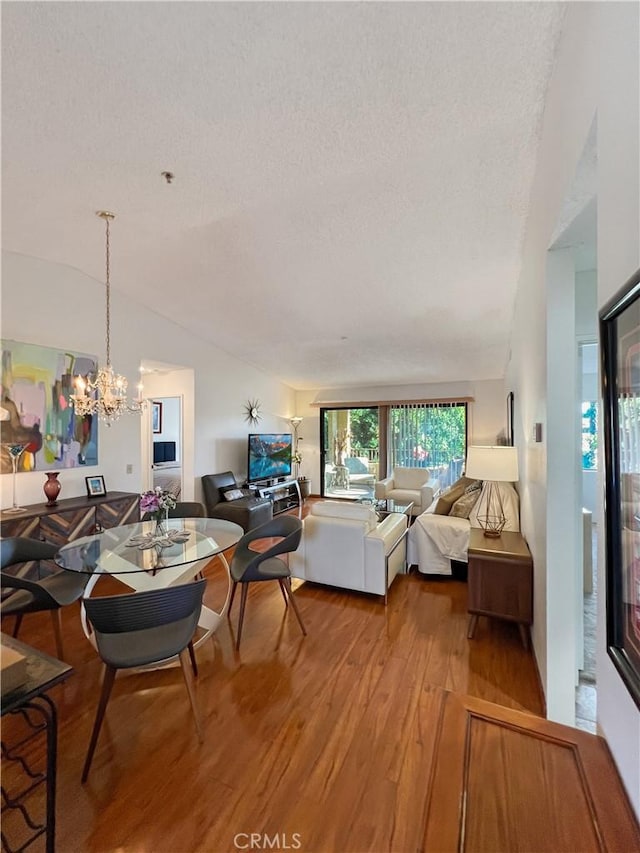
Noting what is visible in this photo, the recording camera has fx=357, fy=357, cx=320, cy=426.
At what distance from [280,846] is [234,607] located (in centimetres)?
185

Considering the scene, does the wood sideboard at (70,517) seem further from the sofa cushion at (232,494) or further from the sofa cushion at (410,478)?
the sofa cushion at (410,478)

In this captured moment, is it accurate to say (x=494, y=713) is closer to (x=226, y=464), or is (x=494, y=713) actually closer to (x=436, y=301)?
(x=436, y=301)

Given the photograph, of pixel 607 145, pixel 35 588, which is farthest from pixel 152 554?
pixel 607 145

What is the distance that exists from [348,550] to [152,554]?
1610 millimetres

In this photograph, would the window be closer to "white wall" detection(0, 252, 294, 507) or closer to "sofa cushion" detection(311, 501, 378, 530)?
"white wall" detection(0, 252, 294, 507)

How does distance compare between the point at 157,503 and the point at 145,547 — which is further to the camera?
the point at 157,503

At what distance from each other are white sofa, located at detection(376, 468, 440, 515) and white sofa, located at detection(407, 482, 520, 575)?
1979 mm

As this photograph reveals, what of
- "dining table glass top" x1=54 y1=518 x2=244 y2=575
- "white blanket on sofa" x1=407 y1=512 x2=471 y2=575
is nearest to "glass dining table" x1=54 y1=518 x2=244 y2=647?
"dining table glass top" x1=54 y1=518 x2=244 y2=575

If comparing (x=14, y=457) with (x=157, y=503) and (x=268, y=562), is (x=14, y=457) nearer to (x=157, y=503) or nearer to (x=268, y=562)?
(x=157, y=503)

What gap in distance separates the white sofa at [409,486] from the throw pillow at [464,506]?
5.44 ft

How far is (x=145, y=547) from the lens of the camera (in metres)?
2.49

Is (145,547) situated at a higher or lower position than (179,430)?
lower

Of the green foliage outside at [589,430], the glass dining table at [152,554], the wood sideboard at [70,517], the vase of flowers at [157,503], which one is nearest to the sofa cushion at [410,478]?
the green foliage outside at [589,430]

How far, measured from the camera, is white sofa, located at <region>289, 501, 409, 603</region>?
123 inches
